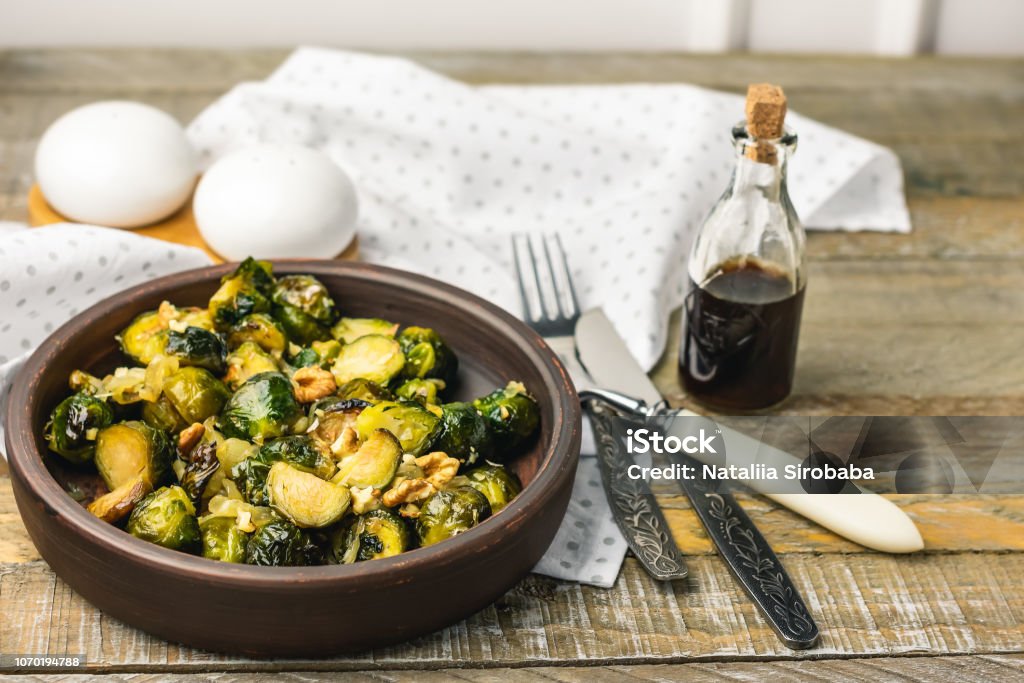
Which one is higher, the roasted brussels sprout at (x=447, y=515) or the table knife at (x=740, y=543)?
the roasted brussels sprout at (x=447, y=515)

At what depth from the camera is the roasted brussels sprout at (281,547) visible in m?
1.29

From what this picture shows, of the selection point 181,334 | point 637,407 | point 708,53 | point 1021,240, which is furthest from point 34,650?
point 708,53

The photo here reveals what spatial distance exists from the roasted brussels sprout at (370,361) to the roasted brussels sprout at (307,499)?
0.92ft

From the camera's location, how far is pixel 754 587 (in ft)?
4.82

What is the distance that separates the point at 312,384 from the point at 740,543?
2.05ft

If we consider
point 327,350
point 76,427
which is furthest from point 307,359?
point 76,427

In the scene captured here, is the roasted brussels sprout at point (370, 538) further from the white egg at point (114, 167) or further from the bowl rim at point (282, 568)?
the white egg at point (114, 167)

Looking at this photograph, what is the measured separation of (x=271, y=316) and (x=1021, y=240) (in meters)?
1.55

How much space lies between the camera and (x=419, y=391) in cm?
160

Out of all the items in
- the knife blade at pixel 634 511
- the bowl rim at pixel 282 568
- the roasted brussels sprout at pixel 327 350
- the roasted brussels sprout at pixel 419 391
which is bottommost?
the knife blade at pixel 634 511

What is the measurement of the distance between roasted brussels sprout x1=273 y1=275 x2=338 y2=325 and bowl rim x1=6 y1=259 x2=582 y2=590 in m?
0.05

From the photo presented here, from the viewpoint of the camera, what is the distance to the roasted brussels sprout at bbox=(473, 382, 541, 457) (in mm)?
1526

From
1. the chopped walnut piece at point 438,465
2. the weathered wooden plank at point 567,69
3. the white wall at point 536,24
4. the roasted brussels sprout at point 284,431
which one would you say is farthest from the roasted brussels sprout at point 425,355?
the white wall at point 536,24

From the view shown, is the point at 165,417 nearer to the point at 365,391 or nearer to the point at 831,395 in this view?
the point at 365,391
